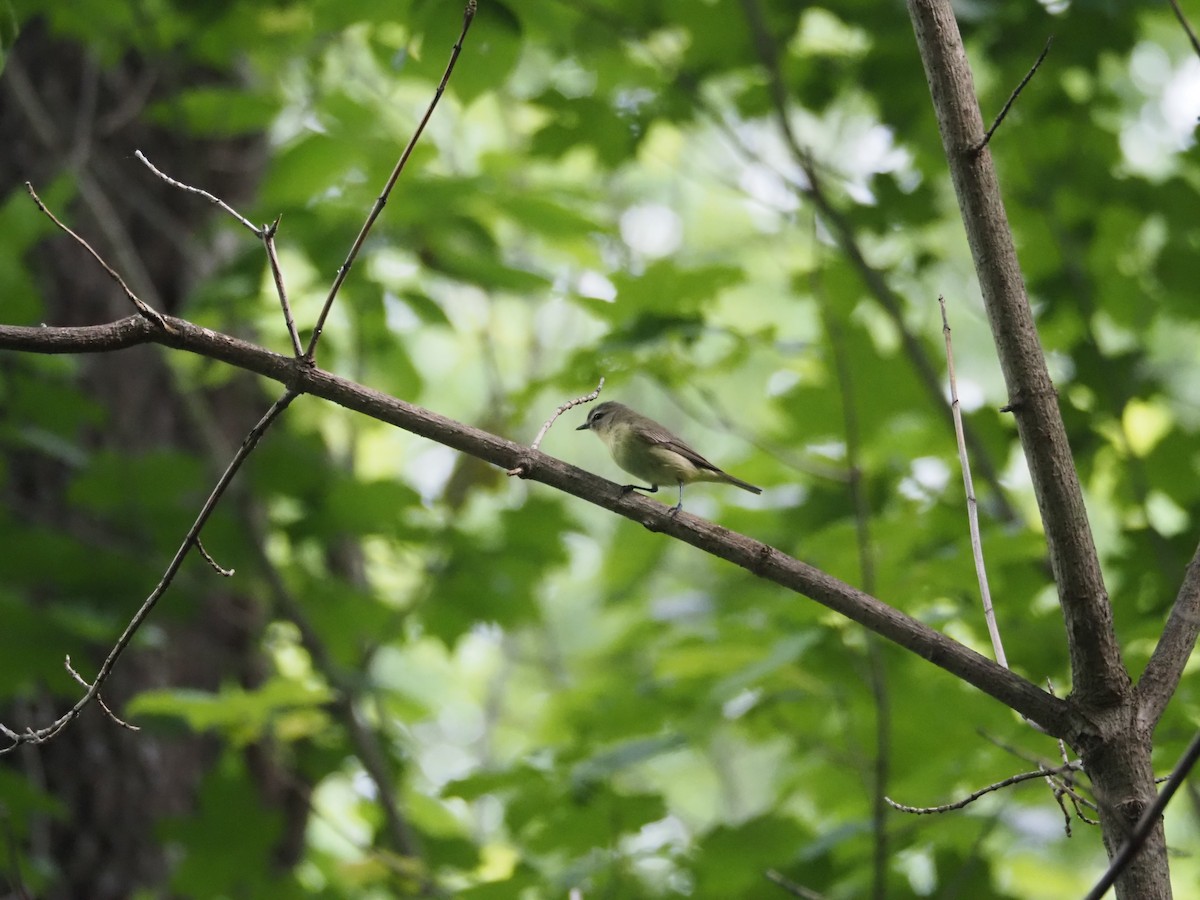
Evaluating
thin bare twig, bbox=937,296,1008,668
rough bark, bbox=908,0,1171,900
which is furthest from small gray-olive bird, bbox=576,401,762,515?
rough bark, bbox=908,0,1171,900

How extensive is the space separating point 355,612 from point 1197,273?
404 cm

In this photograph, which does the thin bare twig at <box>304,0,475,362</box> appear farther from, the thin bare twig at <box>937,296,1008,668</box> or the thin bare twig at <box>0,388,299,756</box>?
the thin bare twig at <box>937,296,1008,668</box>

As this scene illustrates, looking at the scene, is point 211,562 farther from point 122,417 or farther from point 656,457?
point 122,417

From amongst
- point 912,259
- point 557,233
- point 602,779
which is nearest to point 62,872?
point 602,779

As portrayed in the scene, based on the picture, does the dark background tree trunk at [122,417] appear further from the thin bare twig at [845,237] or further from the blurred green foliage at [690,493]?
the thin bare twig at [845,237]

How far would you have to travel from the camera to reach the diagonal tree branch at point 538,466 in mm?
1833

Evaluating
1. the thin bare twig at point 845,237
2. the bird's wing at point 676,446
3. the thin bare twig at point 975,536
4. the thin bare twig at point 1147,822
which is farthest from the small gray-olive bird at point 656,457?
the thin bare twig at point 1147,822

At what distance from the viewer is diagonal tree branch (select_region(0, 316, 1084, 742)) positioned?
72.2 inches

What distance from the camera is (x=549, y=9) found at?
13.0ft

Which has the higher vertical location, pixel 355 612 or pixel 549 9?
pixel 549 9

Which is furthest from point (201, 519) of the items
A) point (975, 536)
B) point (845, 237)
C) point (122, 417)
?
point (122, 417)

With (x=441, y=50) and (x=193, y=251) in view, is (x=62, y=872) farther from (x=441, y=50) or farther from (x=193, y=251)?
(x=441, y=50)

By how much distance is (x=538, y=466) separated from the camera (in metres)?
2.07

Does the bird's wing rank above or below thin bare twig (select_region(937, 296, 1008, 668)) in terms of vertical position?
above
